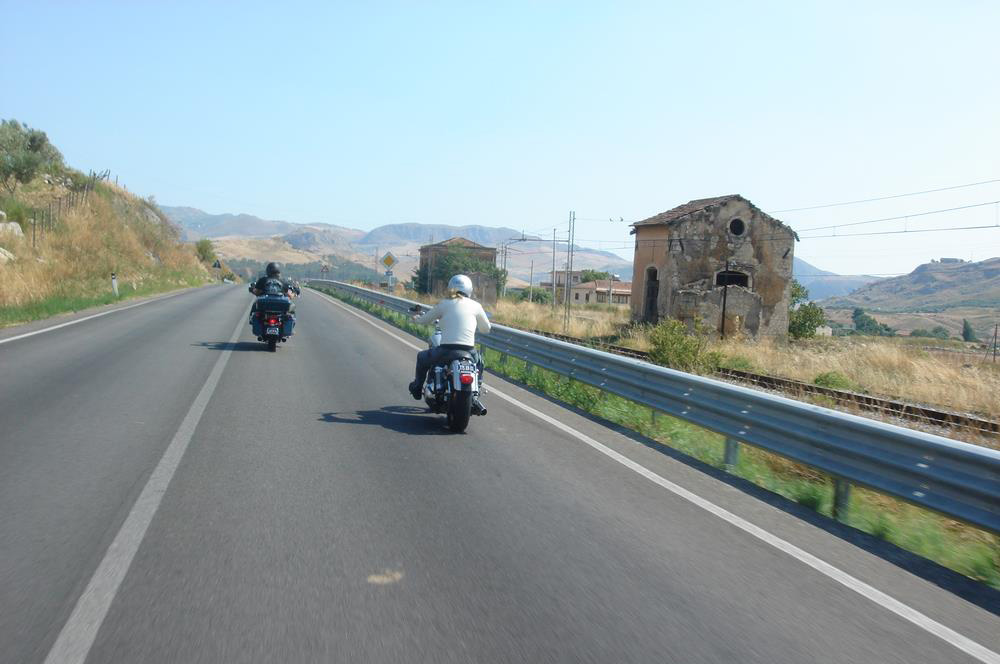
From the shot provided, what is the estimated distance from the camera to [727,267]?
39.8 m

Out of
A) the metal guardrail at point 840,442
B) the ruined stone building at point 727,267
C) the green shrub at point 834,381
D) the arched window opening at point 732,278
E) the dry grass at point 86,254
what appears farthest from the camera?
the arched window opening at point 732,278

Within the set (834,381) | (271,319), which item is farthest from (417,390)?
(834,381)

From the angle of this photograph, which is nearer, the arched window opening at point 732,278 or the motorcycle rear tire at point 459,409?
the motorcycle rear tire at point 459,409

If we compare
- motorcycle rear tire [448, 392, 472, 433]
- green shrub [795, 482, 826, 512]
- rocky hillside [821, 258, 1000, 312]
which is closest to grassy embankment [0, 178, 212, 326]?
motorcycle rear tire [448, 392, 472, 433]

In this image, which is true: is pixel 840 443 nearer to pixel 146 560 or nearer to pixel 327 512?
pixel 327 512

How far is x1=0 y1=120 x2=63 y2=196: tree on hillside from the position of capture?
41719 millimetres

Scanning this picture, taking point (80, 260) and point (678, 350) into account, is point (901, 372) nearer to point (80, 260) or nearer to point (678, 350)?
point (678, 350)

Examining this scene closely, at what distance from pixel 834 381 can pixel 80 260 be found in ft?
102

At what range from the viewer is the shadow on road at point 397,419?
8.95m

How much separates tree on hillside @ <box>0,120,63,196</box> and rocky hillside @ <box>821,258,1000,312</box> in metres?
126

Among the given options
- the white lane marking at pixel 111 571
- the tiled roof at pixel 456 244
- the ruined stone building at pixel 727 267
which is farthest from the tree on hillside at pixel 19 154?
the tiled roof at pixel 456 244

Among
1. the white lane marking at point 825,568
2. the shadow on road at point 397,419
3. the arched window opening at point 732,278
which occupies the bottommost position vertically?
the shadow on road at point 397,419

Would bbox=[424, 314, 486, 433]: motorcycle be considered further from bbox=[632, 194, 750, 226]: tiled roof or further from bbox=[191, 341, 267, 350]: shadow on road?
bbox=[632, 194, 750, 226]: tiled roof

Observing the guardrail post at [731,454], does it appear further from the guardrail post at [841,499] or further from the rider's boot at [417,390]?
the rider's boot at [417,390]
